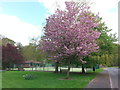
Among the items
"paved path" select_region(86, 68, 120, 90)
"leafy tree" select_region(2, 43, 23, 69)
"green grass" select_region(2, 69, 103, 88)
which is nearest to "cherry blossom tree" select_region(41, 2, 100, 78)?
"green grass" select_region(2, 69, 103, 88)

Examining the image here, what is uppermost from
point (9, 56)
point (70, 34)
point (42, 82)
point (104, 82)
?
point (70, 34)

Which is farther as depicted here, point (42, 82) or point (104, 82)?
point (104, 82)

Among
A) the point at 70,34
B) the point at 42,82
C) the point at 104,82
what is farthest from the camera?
the point at 70,34

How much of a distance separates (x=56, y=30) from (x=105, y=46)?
10683 mm

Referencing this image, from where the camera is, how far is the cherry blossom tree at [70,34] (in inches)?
695

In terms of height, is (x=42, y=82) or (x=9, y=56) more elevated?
(x=9, y=56)

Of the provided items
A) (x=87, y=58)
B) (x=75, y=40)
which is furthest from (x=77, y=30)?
(x=87, y=58)

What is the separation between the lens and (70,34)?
17562 millimetres

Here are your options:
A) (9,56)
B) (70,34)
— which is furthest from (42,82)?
(9,56)

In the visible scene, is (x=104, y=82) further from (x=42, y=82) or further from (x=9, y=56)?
(x=9, y=56)

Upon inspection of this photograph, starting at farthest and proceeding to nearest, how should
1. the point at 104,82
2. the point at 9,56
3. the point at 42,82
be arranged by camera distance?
the point at 9,56 → the point at 104,82 → the point at 42,82

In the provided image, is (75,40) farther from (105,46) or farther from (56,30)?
(105,46)

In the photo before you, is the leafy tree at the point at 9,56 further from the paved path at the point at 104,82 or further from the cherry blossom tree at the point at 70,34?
the paved path at the point at 104,82

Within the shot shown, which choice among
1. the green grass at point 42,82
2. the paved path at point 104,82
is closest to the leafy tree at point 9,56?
the green grass at point 42,82
